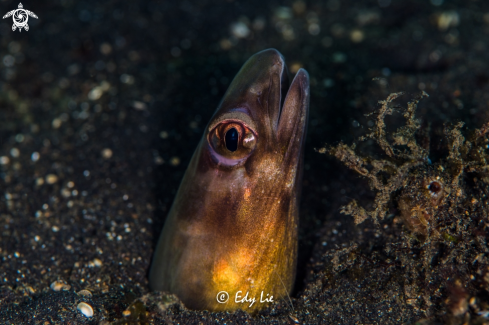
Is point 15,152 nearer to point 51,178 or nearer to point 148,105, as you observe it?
point 51,178

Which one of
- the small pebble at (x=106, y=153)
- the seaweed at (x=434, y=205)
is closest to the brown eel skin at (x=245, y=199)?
the seaweed at (x=434, y=205)

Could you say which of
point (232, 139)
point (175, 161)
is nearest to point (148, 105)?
point (175, 161)

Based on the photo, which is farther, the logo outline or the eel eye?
the logo outline

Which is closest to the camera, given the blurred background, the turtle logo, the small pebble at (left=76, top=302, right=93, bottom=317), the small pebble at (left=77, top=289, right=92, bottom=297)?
the small pebble at (left=76, top=302, right=93, bottom=317)

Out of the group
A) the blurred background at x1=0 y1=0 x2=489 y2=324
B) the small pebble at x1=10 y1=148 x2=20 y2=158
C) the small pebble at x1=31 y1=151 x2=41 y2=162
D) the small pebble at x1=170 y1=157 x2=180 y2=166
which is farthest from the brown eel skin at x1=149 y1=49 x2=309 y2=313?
the small pebble at x1=10 y1=148 x2=20 y2=158

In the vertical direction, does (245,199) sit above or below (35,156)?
below

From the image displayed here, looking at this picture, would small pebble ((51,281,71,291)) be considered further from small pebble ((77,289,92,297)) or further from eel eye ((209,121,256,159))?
eel eye ((209,121,256,159))

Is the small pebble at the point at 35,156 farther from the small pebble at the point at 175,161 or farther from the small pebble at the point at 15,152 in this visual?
the small pebble at the point at 175,161
